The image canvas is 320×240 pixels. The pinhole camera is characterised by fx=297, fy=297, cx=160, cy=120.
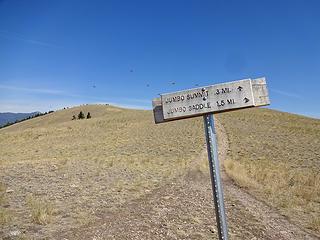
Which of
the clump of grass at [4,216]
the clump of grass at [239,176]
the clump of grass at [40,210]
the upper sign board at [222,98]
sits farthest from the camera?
the clump of grass at [239,176]

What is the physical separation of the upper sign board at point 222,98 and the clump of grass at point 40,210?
5.30 metres

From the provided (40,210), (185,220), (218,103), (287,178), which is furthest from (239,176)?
(218,103)

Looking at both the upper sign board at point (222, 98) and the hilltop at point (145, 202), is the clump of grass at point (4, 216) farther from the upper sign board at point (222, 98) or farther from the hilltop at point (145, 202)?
the upper sign board at point (222, 98)

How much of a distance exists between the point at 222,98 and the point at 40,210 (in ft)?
21.8

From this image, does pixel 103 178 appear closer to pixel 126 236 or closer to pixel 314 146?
pixel 126 236

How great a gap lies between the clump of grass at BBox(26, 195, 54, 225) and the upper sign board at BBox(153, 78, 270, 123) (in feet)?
17.4

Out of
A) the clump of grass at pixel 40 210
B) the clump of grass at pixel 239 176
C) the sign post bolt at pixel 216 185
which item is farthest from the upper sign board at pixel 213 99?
the clump of grass at pixel 239 176

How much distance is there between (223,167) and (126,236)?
12.0 m

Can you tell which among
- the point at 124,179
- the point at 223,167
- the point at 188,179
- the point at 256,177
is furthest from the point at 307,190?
the point at 124,179

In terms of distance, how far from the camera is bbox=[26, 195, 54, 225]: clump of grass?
8.05m

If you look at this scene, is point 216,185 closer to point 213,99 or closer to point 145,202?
point 213,99

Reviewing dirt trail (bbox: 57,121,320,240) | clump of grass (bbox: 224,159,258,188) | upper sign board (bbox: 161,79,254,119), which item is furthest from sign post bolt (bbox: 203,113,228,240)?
clump of grass (bbox: 224,159,258,188)

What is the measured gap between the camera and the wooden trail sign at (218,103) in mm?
4629

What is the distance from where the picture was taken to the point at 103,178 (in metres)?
14.6
